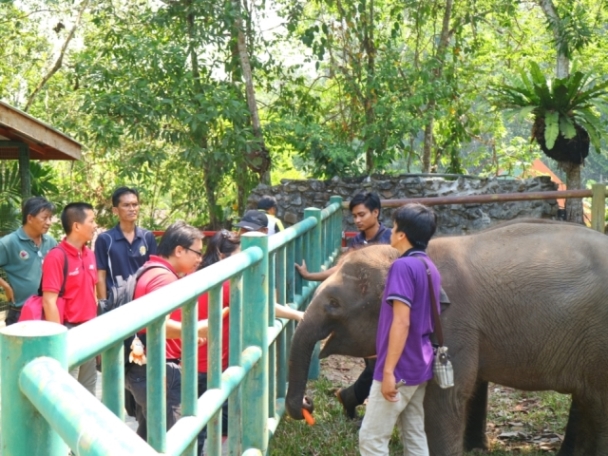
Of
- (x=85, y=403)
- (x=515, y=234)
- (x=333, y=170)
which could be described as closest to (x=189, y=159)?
(x=333, y=170)

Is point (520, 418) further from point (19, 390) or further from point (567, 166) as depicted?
point (567, 166)

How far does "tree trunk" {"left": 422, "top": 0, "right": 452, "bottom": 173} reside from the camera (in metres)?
13.7

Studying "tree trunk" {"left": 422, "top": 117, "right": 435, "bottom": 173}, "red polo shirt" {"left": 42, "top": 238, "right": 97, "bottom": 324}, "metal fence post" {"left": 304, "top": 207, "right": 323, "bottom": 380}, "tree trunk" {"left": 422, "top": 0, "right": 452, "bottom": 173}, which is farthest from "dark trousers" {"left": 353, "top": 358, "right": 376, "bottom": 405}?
"tree trunk" {"left": 422, "top": 117, "right": 435, "bottom": 173}

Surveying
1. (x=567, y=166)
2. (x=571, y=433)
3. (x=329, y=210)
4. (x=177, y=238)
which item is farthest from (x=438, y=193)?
(x=177, y=238)

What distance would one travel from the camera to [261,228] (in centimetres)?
559

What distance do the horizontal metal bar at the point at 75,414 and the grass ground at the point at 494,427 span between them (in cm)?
409

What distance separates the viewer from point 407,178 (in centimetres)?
1223

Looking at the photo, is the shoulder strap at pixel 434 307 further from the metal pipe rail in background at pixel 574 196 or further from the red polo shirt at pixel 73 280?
the metal pipe rail in background at pixel 574 196

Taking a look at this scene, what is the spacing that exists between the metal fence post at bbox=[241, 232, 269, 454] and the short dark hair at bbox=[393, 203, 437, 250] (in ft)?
2.38

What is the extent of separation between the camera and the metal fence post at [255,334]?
4016mm

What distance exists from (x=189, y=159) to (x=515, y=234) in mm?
8085

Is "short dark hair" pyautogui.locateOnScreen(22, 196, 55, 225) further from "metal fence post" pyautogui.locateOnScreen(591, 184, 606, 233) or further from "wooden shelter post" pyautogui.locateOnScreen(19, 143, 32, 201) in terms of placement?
"metal fence post" pyautogui.locateOnScreen(591, 184, 606, 233)

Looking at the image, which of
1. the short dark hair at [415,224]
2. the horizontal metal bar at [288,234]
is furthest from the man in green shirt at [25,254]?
the short dark hair at [415,224]

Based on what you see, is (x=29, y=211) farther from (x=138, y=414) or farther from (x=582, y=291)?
(x=582, y=291)
